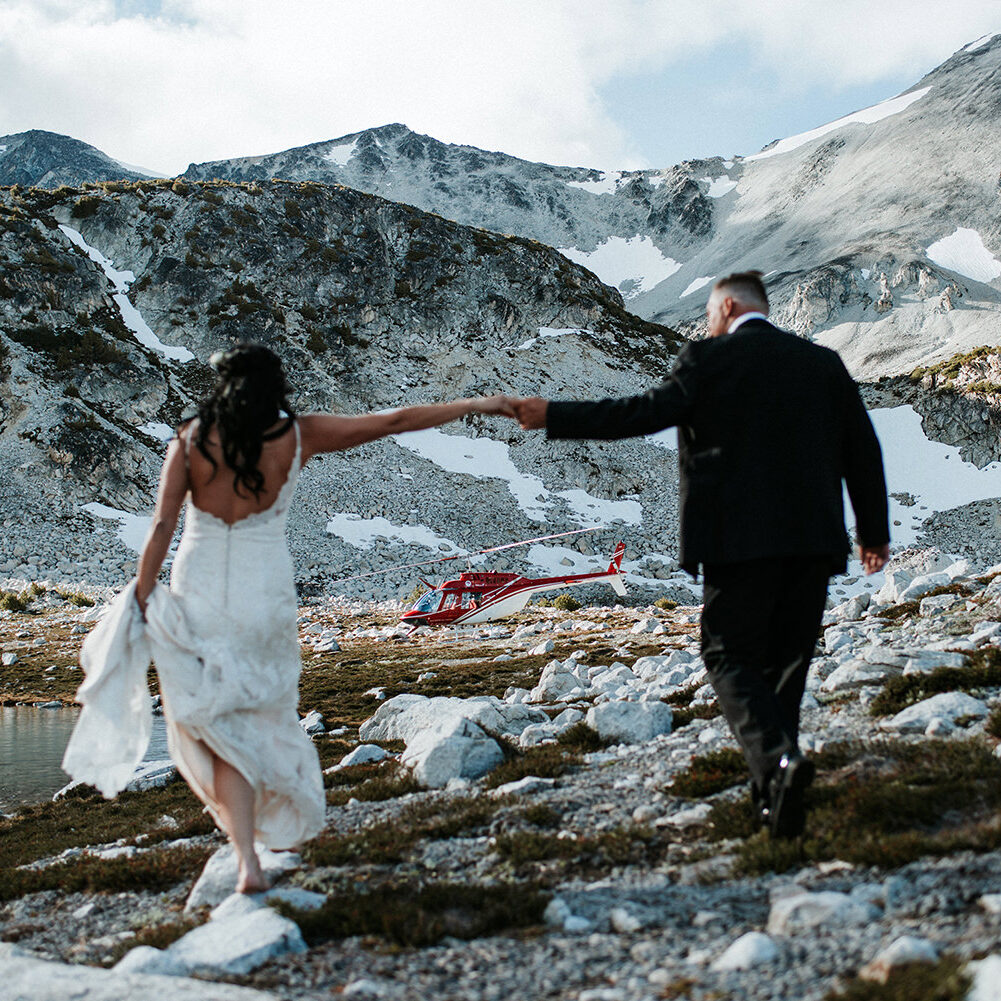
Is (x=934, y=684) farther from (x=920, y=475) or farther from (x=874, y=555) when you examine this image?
(x=920, y=475)

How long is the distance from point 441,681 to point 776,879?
45.7 feet

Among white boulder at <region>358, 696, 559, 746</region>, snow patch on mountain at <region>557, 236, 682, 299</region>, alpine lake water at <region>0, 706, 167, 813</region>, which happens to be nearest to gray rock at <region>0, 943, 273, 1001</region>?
white boulder at <region>358, 696, 559, 746</region>

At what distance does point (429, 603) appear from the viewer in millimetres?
30781

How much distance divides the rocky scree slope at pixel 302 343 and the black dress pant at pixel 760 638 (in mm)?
43459

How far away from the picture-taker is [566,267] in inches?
3324

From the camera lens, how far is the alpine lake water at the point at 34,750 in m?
11.0

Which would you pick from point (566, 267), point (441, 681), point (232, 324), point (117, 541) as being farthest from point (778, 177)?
point (441, 681)

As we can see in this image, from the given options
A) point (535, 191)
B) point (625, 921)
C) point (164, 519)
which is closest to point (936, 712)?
point (625, 921)

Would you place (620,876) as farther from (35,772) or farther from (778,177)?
(778,177)

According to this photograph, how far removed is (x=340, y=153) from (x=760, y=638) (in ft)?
694

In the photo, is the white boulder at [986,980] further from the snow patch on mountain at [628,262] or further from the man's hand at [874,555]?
the snow patch on mountain at [628,262]

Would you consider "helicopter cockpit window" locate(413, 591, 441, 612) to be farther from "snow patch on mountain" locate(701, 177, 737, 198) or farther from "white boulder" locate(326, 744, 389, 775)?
"snow patch on mountain" locate(701, 177, 737, 198)

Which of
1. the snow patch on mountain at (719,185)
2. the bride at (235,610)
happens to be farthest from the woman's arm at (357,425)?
the snow patch on mountain at (719,185)

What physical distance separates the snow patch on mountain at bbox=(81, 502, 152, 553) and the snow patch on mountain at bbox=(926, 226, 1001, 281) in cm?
11919
